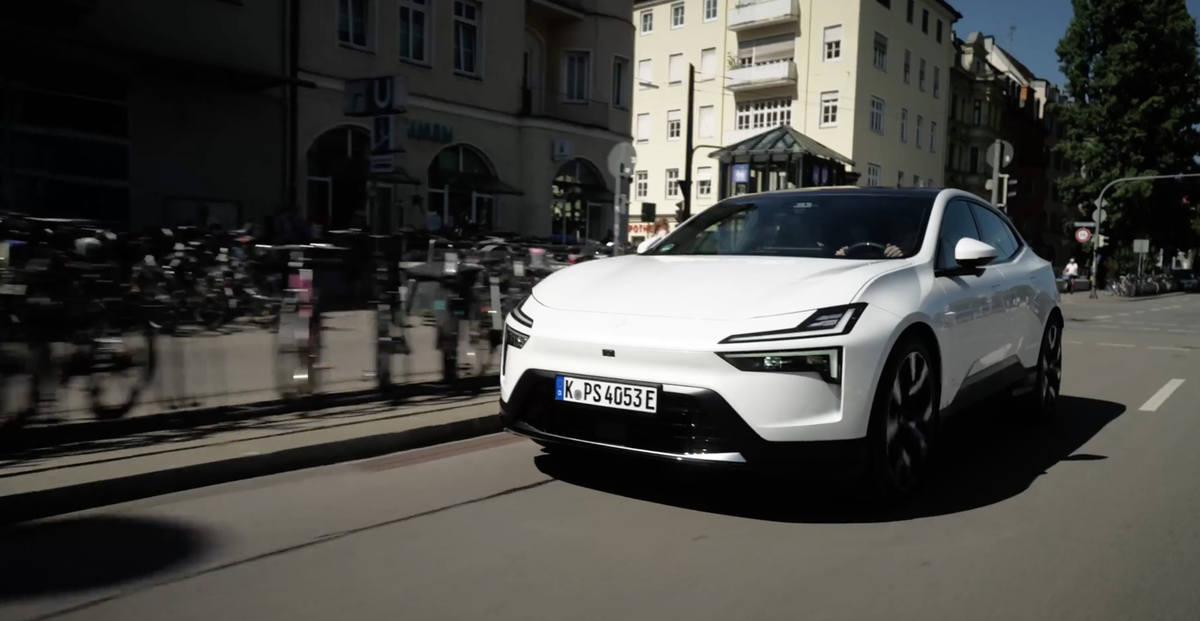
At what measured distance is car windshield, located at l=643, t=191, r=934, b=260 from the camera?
520cm

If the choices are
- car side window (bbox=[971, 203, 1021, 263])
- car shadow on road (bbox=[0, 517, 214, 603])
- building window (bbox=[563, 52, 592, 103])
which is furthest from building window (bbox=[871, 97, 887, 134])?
car shadow on road (bbox=[0, 517, 214, 603])

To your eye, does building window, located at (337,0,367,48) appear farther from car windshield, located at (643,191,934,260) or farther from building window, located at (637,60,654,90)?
building window, located at (637,60,654,90)

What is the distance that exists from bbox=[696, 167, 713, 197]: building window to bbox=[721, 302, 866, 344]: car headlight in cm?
4605

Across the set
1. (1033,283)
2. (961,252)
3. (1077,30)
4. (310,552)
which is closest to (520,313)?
(310,552)

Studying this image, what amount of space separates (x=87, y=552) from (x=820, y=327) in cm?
309

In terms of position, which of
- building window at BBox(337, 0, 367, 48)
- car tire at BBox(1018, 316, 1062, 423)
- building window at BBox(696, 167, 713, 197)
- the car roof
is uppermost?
building window at BBox(337, 0, 367, 48)

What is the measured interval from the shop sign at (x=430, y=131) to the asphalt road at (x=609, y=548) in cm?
1626

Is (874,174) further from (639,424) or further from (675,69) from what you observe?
(639,424)

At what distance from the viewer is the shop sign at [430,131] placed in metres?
20.9

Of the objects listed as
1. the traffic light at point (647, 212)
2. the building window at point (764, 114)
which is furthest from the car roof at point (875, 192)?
the building window at point (764, 114)

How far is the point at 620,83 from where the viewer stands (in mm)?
27875

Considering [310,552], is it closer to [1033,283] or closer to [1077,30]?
[1033,283]

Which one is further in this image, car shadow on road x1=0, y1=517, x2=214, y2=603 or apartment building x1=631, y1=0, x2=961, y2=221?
apartment building x1=631, y1=0, x2=961, y2=221

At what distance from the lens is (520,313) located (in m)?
4.89
